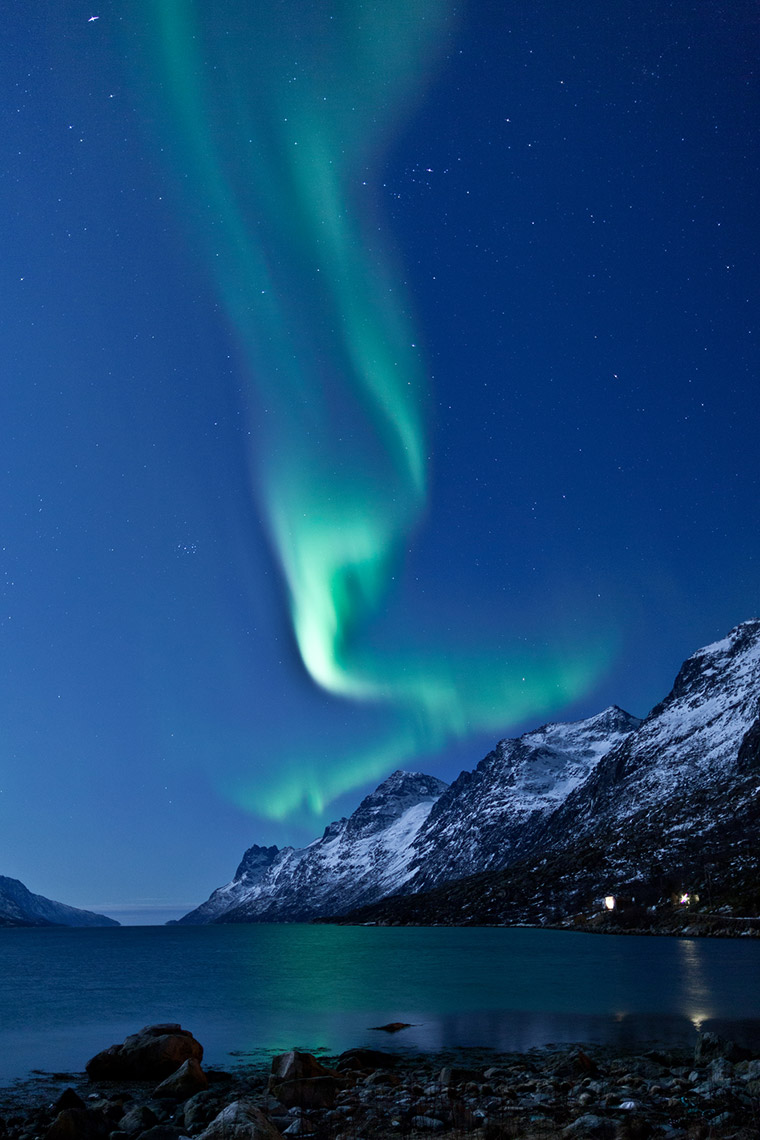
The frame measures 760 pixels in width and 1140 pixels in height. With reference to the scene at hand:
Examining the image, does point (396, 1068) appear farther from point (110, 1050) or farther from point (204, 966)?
point (204, 966)

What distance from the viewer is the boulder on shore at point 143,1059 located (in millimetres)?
29703

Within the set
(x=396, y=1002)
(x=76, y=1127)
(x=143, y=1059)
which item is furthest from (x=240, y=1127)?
(x=396, y=1002)

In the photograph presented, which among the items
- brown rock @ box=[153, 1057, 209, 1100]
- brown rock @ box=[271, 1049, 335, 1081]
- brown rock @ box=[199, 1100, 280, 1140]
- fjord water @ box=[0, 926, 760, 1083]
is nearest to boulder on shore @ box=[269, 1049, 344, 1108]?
brown rock @ box=[271, 1049, 335, 1081]

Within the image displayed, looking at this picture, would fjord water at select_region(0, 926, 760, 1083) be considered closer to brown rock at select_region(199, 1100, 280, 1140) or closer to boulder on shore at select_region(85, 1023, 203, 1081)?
boulder on shore at select_region(85, 1023, 203, 1081)

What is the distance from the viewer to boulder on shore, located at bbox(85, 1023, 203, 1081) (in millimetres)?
29703

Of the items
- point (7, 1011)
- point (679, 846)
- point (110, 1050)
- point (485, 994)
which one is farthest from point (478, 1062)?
point (679, 846)

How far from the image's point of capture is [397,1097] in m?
23.7

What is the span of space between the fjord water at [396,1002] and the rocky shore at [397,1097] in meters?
5.03

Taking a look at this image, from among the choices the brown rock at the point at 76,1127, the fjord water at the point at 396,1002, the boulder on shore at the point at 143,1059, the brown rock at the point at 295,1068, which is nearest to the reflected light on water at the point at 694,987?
the fjord water at the point at 396,1002

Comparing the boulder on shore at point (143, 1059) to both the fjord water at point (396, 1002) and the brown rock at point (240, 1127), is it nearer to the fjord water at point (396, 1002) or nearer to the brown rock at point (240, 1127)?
the fjord water at point (396, 1002)

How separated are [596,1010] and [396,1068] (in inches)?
970

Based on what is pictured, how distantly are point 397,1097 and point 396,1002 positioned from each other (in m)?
39.0

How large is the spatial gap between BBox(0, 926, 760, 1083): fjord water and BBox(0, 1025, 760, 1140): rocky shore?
5035mm

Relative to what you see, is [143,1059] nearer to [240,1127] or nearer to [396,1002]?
[240,1127]
